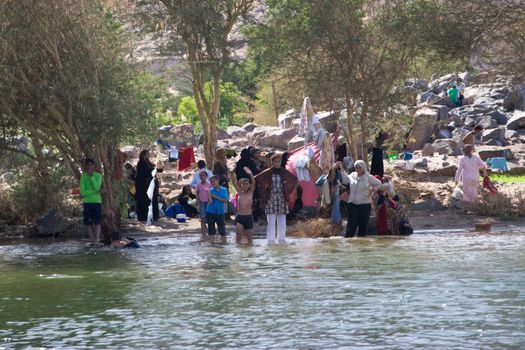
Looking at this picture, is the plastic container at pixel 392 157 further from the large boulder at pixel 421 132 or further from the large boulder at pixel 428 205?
the large boulder at pixel 428 205

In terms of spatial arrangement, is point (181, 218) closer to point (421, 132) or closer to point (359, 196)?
point (359, 196)

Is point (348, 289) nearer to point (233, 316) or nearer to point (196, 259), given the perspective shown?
point (233, 316)

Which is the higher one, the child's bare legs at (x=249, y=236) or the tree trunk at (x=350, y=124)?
the tree trunk at (x=350, y=124)

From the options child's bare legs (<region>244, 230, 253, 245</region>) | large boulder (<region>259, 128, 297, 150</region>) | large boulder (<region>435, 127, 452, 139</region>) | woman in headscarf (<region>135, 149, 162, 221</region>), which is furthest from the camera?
large boulder (<region>435, 127, 452, 139</region>)

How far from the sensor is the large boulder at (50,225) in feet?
75.5

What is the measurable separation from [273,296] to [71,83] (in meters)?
7.89

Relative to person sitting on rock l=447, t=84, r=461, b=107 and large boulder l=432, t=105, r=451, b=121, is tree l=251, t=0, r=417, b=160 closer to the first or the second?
large boulder l=432, t=105, r=451, b=121

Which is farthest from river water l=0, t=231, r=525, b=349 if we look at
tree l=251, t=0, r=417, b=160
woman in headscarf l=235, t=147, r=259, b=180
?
tree l=251, t=0, r=417, b=160

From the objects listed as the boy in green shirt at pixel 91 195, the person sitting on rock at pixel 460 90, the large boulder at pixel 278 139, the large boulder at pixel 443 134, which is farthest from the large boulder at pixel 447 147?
the boy in green shirt at pixel 91 195

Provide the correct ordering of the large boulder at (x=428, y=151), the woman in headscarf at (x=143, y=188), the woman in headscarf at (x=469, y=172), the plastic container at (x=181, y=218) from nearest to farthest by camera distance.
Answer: the woman in headscarf at (x=469, y=172) → the woman in headscarf at (x=143, y=188) → the plastic container at (x=181, y=218) → the large boulder at (x=428, y=151)

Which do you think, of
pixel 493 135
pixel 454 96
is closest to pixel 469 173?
pixel 493 135

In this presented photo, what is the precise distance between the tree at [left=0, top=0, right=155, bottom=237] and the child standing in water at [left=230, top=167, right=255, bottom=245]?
2469 millimetres

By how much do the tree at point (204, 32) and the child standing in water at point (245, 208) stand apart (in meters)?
7.84

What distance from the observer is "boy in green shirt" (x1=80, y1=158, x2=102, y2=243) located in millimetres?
20844
